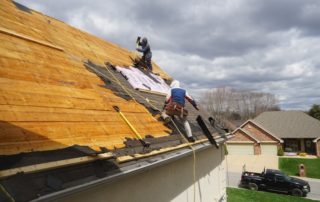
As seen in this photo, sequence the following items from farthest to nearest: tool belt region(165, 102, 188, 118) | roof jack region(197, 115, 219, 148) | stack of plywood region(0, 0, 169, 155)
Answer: roof jack region(197, 115, 219, 148), tool belt region(165, 102, 188, 118), stack of plywood region(0, 0, 169, 155)

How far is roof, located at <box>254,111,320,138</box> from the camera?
131 feet

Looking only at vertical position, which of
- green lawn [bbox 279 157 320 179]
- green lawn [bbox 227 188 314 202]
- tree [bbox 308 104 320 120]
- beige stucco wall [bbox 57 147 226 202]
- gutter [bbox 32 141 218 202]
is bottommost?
green lawn [bbox 227 188 314 202]

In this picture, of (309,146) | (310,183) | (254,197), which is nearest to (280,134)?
(309,146)

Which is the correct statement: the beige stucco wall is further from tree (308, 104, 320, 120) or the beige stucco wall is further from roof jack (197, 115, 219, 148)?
tree (308, 104, 320, 120)

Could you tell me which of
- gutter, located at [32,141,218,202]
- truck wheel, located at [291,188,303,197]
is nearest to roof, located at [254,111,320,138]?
truck wheel, located at [291,188,303,197]

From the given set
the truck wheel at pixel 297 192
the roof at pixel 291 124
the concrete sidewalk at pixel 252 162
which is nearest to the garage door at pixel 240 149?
the concrete sidewalk at pixel 252 162

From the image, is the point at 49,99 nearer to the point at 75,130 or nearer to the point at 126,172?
the point at 75,130

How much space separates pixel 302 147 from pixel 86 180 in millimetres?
42561

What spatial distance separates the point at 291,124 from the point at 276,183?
2278 centimetres

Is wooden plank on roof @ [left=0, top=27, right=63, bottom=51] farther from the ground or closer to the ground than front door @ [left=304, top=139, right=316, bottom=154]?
farther from the ground

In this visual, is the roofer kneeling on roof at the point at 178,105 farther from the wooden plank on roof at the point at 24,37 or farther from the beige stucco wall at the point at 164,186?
the wooden plank on roof at the point at 24,37

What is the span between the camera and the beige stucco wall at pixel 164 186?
4062mm

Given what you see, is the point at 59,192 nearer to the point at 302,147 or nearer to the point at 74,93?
the point at 74,93

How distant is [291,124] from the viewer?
140ft
